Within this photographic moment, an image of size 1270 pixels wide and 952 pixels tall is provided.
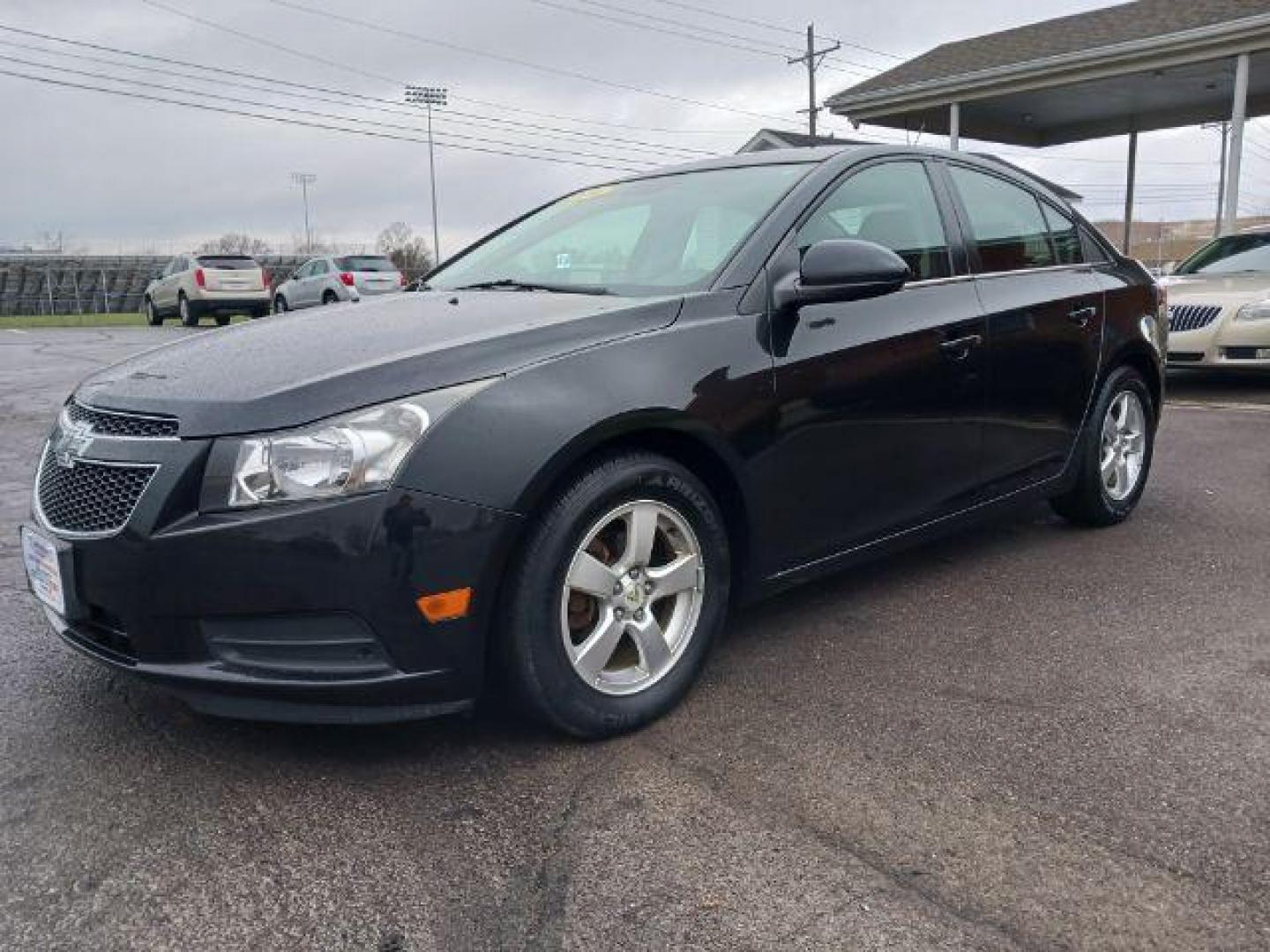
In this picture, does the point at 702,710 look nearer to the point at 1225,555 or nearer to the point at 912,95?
the point at 1225,555

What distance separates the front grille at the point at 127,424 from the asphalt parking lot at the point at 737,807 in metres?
0.78

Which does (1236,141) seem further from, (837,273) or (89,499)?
(89,499)

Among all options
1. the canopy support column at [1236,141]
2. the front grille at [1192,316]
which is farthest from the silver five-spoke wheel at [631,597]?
the canopy support column at [1236,141]

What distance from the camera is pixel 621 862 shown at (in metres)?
2.18

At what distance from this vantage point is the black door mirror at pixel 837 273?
3.03 metres

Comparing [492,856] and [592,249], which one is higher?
[592,249]

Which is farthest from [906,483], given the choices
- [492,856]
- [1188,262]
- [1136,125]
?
[1136,125]

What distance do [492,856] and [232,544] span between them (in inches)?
33.5

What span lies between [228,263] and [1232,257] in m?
19.8

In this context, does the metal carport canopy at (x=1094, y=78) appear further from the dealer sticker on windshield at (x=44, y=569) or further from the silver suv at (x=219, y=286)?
the dealer sticker on windshield at (x=44, y=569)

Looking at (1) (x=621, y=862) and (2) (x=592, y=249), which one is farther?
(2) (x=592, y=249)

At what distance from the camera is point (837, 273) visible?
3.02m

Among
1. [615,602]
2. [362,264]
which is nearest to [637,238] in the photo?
[615,602]

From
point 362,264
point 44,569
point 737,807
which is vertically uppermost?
point 362,264
